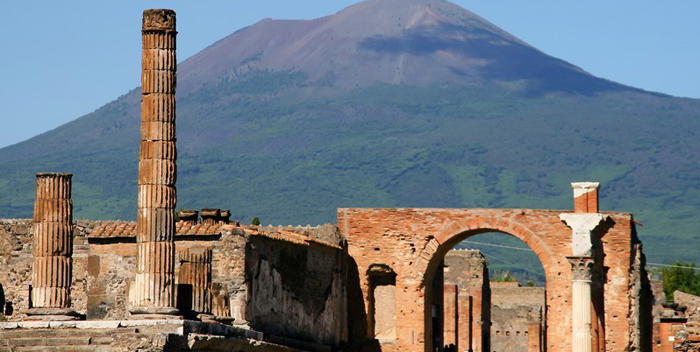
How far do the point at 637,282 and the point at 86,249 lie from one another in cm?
1532

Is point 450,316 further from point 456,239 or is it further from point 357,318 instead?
point 357,318

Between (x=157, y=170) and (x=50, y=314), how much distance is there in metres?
3.17

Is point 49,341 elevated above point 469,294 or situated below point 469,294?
below

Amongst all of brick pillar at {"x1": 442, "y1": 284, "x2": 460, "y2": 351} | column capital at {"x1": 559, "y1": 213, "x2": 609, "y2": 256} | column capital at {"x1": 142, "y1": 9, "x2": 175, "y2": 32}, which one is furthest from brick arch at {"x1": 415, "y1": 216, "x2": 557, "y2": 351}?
column capital at {"x1": 142, "y1": 9, "x2": 175, "y2": 32}

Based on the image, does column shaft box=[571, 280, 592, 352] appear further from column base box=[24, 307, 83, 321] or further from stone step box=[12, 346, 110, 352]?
stone step box=[12, 346, 110, 352]

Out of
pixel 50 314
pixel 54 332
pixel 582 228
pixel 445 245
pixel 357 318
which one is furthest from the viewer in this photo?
pixel 445 245

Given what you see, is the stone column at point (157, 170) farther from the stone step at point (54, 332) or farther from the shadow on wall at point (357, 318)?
the shadow on wall at point (357, 318)

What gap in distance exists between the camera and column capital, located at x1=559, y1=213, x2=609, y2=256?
4844 centimetres

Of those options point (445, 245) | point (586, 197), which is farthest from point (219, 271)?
point (586, 197)

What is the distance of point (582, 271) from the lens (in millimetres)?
48312

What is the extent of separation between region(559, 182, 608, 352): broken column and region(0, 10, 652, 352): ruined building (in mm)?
38

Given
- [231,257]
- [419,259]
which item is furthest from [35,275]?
[419,259]

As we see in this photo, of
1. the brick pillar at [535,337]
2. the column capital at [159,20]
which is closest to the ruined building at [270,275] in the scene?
the column capital at [159,20]

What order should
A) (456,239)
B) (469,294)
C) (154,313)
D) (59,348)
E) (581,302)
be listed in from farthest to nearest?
(469,294), (456,239), (581,302), (154,313), (59,348)
